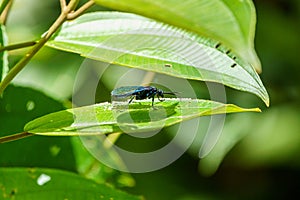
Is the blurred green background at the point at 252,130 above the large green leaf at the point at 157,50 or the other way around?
the other way around

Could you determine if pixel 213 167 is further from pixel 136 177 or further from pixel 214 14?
pixel 214 14

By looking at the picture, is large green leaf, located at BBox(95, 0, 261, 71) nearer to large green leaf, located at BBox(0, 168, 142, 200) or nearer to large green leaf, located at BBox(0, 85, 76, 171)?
large green leaf, located at BBox(0, 168, 142, 200)

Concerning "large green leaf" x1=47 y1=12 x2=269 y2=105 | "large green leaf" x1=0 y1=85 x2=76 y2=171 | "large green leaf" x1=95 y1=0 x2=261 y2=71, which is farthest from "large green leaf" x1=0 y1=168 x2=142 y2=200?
"large green leaf" x1=95 y1=0 x2=261 y2=71

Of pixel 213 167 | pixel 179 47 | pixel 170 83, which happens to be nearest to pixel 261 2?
pixel 213 167

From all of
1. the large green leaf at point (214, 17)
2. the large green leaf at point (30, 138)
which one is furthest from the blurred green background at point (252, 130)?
the large green leaf at point (214, 17)

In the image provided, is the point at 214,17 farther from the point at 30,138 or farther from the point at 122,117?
the point at 30,138

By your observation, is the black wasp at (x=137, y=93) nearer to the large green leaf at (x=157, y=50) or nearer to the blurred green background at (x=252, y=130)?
the large green leaf at (x=157, y=50)
